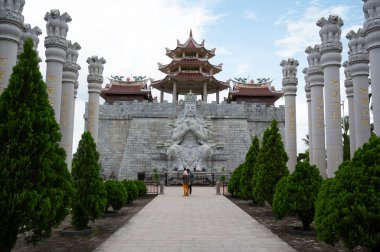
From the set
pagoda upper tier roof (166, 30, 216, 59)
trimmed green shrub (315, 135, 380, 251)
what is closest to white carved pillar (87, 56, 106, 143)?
trimmed green shrub (315, 135, 380, 251)

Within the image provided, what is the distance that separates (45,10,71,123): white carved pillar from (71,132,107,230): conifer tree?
586 cm

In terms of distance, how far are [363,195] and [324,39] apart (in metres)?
11.5

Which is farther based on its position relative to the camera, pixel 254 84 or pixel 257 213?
pixel 254 84

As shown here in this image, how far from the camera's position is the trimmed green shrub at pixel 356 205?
5.35m

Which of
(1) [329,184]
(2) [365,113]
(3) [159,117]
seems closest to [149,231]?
(1) [329,184]

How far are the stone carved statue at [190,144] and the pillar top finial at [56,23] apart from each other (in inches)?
673

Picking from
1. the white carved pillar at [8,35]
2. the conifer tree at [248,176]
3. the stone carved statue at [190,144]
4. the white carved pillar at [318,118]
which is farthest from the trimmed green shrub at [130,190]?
the stone carved statue at [190,144]

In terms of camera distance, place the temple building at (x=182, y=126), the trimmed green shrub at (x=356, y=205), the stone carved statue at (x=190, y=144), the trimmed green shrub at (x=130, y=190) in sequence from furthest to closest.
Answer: the temple building at (x=182, y=126), the stone carved statue at (x=190, y=144), the trimmed green shrub at (x=130, y=190), the trimmed green shrub at (x=356, y=205)

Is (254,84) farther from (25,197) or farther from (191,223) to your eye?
(25,197)

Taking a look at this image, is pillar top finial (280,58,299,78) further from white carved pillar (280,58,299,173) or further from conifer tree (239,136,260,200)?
conifer tree (239,136,260,200)

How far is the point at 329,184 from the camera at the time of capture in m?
6.38

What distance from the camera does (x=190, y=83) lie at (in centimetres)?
4094

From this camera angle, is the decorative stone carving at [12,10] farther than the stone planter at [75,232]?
Yes

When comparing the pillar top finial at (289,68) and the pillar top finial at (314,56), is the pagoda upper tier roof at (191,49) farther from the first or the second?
the pillar top finial at (314,56)
